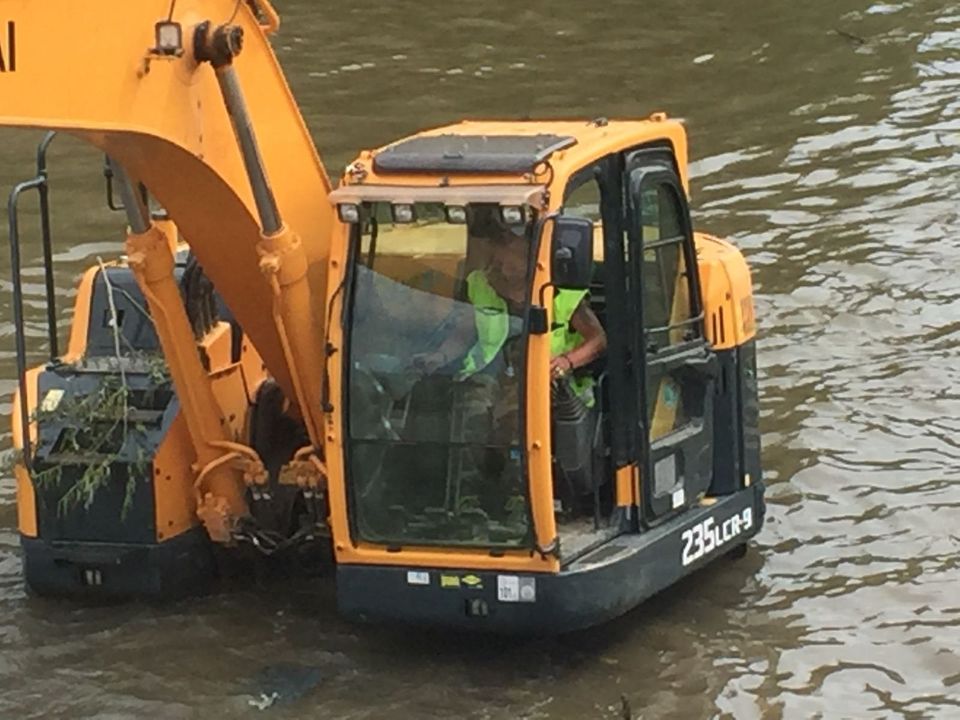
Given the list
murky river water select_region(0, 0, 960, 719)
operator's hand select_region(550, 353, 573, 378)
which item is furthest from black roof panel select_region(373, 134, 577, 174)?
murky river water select_region(0, 0, 960, 719)

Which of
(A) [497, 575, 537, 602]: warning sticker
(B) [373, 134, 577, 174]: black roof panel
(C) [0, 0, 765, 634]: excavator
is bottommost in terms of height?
(A) [497, 575, 537, 602]: warning sticker

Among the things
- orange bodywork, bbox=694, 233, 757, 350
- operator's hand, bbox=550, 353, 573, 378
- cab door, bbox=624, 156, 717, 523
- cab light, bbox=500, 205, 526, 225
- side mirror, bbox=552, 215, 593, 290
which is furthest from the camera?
orange bodywork, bbox=694, 233, 757, 350

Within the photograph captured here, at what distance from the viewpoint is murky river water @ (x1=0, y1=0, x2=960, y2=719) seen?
841 centimetres

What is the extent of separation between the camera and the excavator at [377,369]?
7648mm

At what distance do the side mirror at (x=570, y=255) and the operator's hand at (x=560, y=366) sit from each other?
1.88 ft

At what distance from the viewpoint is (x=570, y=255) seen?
767 cm

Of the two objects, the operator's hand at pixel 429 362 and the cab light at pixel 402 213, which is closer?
the cab light at pixel 402 213

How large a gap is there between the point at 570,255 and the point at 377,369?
0.94 meters

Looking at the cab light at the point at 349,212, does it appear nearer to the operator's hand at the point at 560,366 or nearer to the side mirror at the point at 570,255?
the side mirror at the point at 570,255

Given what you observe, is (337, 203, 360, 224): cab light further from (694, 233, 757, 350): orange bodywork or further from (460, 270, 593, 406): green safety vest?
(694, 233, 757, 350): orange bodywork

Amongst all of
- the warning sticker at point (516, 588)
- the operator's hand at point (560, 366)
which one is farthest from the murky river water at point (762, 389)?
the operator's hand at point (560, 366)

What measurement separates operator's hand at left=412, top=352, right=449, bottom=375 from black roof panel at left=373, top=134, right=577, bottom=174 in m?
0.74

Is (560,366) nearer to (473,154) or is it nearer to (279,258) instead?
(473,154)

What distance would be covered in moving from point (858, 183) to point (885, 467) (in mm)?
5699
